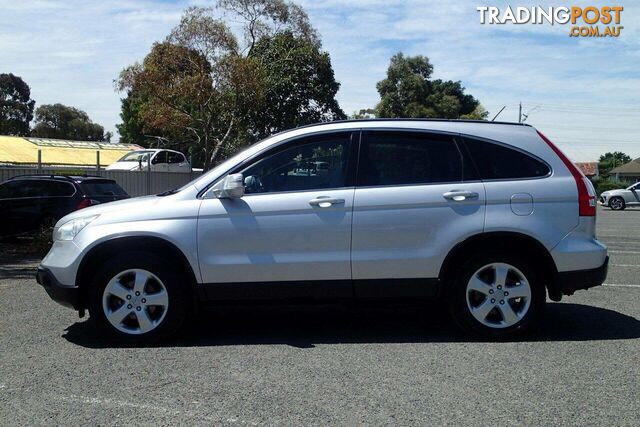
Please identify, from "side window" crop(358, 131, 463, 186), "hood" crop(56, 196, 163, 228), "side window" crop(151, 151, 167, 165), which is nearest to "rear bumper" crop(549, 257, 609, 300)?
"side window" crop(358, 131, 463, 186)

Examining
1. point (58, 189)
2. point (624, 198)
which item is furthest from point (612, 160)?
point (58, 189)

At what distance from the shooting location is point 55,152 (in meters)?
40.8

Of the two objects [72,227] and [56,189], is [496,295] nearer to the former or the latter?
[72,227]

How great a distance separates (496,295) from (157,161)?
2312 cm

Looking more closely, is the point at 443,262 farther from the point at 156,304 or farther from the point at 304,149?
the point at 156,304

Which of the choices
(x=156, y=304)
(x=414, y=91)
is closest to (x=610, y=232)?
(x=156, y=304)

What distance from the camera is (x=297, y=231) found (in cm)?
537

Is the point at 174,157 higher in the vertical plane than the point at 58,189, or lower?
higher

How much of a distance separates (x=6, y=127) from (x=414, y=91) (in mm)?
→ 44441

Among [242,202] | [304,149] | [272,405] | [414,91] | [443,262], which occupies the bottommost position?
[272,405]

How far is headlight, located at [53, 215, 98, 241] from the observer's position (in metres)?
5.56

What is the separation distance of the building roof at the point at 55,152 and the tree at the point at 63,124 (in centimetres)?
2962

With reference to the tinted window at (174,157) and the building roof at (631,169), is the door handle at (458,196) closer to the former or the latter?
the tinted window at (174,157)

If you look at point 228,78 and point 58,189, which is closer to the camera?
point 58,189
